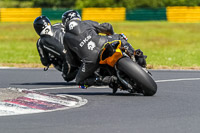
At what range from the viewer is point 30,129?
687cm

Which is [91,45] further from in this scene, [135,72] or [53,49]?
[53,49]

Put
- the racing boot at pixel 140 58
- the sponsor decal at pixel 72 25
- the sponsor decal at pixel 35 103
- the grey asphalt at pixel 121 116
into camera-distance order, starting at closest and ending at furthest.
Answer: the grey asphalt at pixel 121 116
the sponsor decal at pixel 35 103
the racing boot at pixel 140 58
the sponsor decal at pixel 72 25

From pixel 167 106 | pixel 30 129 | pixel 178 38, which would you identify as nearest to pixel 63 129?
pixel 30 129

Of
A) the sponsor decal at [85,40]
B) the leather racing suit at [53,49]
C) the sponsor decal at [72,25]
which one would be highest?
the sponsor decal at [72,25]

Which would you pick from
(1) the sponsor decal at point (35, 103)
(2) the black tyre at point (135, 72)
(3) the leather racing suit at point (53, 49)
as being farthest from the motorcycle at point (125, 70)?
(3) the leather racing suit at point (53, 49)

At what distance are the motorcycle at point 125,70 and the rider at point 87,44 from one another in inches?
7.2

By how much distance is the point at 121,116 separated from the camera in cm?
777

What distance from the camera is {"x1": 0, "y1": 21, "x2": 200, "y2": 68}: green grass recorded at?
79.4 ft

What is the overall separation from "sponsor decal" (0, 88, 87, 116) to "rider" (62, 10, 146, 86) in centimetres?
58

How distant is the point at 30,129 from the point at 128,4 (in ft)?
168

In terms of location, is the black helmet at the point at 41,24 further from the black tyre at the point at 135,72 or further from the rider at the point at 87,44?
the black tyre at the point at 135,72

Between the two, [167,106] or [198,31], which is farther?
[198,31]

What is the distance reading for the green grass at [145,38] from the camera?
24.2 m

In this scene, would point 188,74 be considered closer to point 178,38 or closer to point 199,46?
point 199,46
